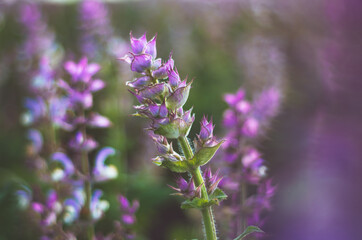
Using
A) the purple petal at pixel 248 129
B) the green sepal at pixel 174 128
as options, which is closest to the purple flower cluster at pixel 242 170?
the purple petal at pixel 248 129

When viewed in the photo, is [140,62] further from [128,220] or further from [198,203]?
[128,220]

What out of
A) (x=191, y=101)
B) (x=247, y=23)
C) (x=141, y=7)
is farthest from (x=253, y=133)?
(x=141, y=7)

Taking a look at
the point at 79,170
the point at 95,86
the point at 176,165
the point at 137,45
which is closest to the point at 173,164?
the point at 176,165

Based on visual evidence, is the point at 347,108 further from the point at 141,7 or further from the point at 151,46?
the point at 141,7

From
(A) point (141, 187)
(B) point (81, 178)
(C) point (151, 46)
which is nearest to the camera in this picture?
(C) point (151, 46)

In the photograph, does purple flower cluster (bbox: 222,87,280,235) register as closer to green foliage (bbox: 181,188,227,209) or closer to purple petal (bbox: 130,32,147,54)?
green foliage (bbox: 181,188,227,209)

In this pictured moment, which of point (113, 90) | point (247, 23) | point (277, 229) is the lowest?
point (277, 229)

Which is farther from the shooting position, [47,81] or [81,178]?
[47,81]

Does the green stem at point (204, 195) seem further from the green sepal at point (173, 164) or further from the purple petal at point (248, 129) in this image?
the purple petal at point (248, 129)
